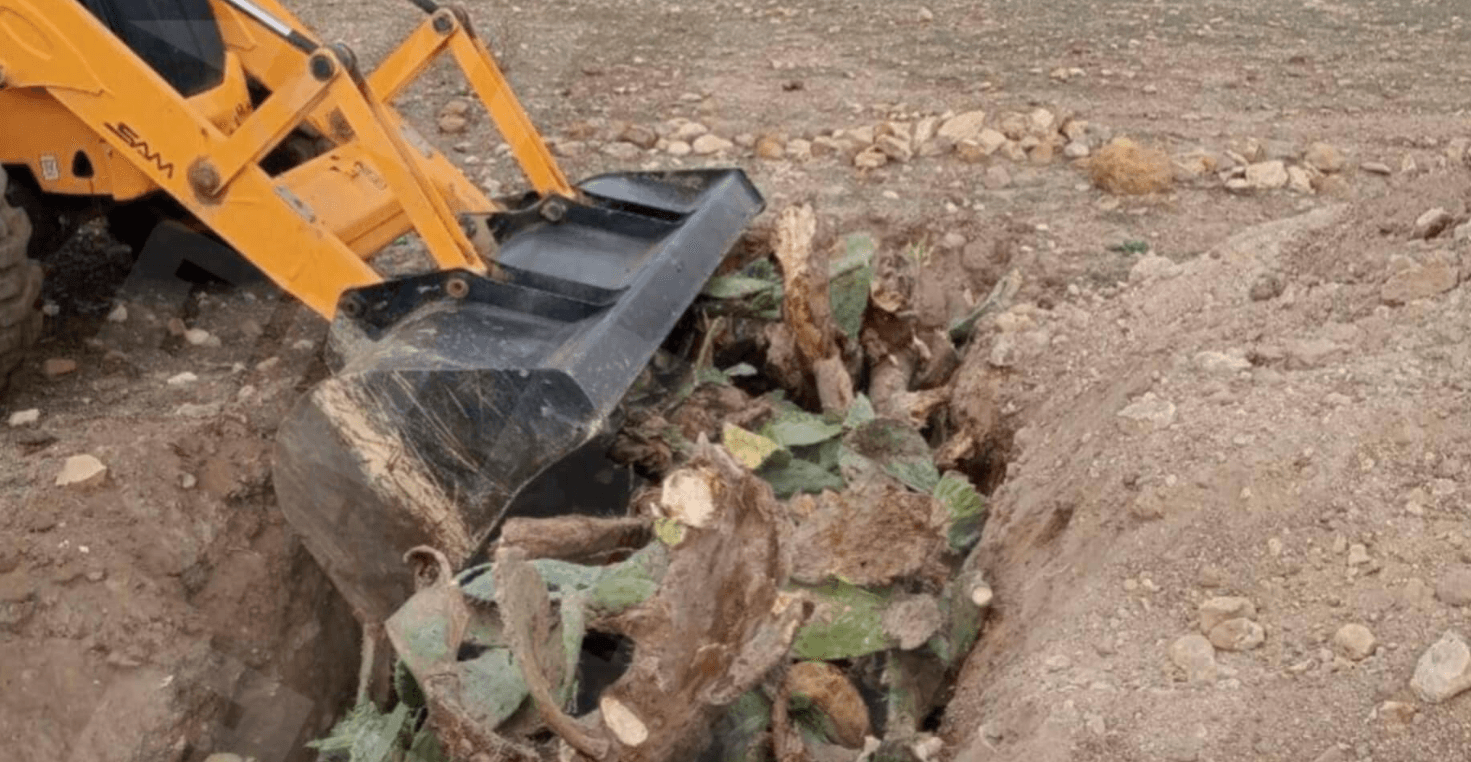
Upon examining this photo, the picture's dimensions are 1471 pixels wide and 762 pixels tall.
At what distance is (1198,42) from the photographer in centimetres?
886

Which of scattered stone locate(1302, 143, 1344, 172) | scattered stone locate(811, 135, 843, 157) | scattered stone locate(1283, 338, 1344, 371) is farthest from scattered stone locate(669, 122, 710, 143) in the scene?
scattered stone locate(1283, 338, 1344, 371)

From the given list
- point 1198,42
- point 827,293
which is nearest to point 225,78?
point 827,293

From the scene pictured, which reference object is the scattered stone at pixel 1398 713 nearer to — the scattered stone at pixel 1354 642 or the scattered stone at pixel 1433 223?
the scattered stone at pixel 1354 642

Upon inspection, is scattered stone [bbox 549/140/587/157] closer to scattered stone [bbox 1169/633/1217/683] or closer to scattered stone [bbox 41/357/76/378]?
scattered stone [bbox 41/357/76/378]

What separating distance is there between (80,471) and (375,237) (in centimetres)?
106

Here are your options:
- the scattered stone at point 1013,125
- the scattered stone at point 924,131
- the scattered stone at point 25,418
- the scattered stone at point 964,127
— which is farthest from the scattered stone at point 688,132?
the scattered stone at point 25,418

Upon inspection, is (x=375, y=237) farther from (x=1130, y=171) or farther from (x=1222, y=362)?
(x=1130, y=171)

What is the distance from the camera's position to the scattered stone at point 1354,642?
118 inches

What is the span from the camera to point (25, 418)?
4.86 meters

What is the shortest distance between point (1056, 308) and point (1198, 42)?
4.19m

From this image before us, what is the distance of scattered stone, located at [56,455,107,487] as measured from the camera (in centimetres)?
438

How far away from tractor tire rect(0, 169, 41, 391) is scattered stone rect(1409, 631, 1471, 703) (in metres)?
3.81

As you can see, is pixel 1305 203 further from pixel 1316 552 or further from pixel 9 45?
pixel 9 45

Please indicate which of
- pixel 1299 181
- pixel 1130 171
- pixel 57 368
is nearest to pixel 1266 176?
pixel 1299 181
